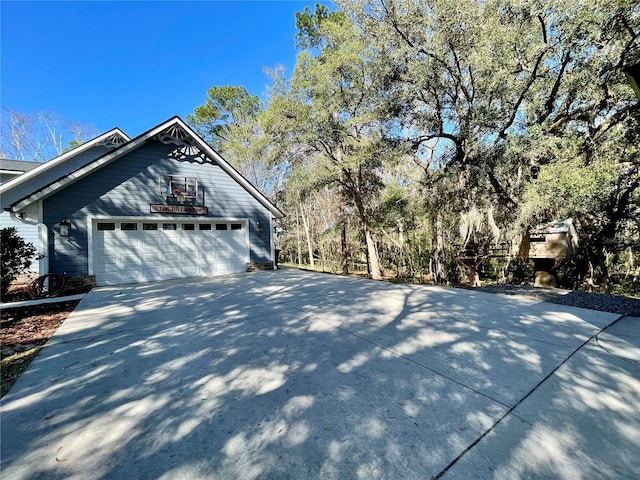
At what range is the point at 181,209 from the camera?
905 cm

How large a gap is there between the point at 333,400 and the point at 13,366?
3.46 meters

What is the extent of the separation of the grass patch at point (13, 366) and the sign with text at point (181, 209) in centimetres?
577

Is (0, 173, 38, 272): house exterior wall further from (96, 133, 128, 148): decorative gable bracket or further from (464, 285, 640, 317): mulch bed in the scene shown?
(464, 285, 640, 317): mulch bed

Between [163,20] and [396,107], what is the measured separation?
8.53 m

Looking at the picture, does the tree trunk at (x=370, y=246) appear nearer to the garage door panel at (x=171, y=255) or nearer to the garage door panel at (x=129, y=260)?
the garage door panel at (x=171, y=255)

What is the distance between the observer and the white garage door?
26.5 feet

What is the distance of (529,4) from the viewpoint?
19.9 ft

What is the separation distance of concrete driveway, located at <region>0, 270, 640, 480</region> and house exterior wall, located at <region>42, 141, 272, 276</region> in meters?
4.53

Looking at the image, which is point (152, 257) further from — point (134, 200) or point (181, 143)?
point (181, 143)

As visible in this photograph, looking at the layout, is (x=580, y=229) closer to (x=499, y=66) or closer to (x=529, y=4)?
(x=499, y=66)

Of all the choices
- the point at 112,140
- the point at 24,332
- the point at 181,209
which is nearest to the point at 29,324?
the point at 24,332

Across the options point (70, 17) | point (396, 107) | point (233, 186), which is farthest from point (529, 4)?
point (70, 17)

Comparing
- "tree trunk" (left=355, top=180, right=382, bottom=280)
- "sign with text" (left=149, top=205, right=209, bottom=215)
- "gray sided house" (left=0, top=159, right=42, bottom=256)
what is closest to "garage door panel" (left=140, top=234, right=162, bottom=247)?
"sign with text" (left=149, top=205, right=209, bottom=215)

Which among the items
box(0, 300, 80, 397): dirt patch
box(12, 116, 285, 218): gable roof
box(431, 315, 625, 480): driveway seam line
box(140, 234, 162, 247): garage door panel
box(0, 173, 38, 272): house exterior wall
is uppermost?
box(12, 116, 285, 218): gable roof
